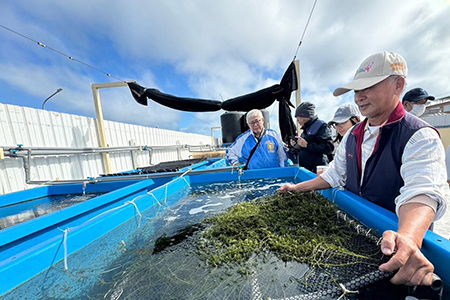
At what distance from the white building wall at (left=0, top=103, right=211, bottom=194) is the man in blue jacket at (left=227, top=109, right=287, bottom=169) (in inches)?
139

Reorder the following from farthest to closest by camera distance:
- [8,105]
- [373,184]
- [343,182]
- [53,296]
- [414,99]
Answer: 1. [8,105]
2. [414,99]
3. [343,182]
4. [373,184]
5. [53,296]

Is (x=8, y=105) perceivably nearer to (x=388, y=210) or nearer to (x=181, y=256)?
(x=181, y=256)

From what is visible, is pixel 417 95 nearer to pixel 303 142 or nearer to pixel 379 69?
pixel 303 142

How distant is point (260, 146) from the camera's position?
2887mm

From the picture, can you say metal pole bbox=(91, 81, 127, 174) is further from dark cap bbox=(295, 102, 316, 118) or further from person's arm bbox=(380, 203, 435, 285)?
person's arm bbox=(380, 203, 435, 285)

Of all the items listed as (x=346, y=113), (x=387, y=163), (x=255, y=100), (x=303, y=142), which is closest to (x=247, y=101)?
(x=255, y=100)

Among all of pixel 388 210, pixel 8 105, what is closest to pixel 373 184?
pixel 388 210

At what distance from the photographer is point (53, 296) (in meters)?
0.75

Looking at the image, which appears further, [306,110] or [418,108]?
[306,110]

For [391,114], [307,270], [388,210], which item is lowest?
[307,270]

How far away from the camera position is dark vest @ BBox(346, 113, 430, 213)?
2.99ft

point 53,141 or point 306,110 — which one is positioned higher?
point 53,141

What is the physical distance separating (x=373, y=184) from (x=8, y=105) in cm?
478

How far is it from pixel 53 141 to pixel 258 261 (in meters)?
4.38
